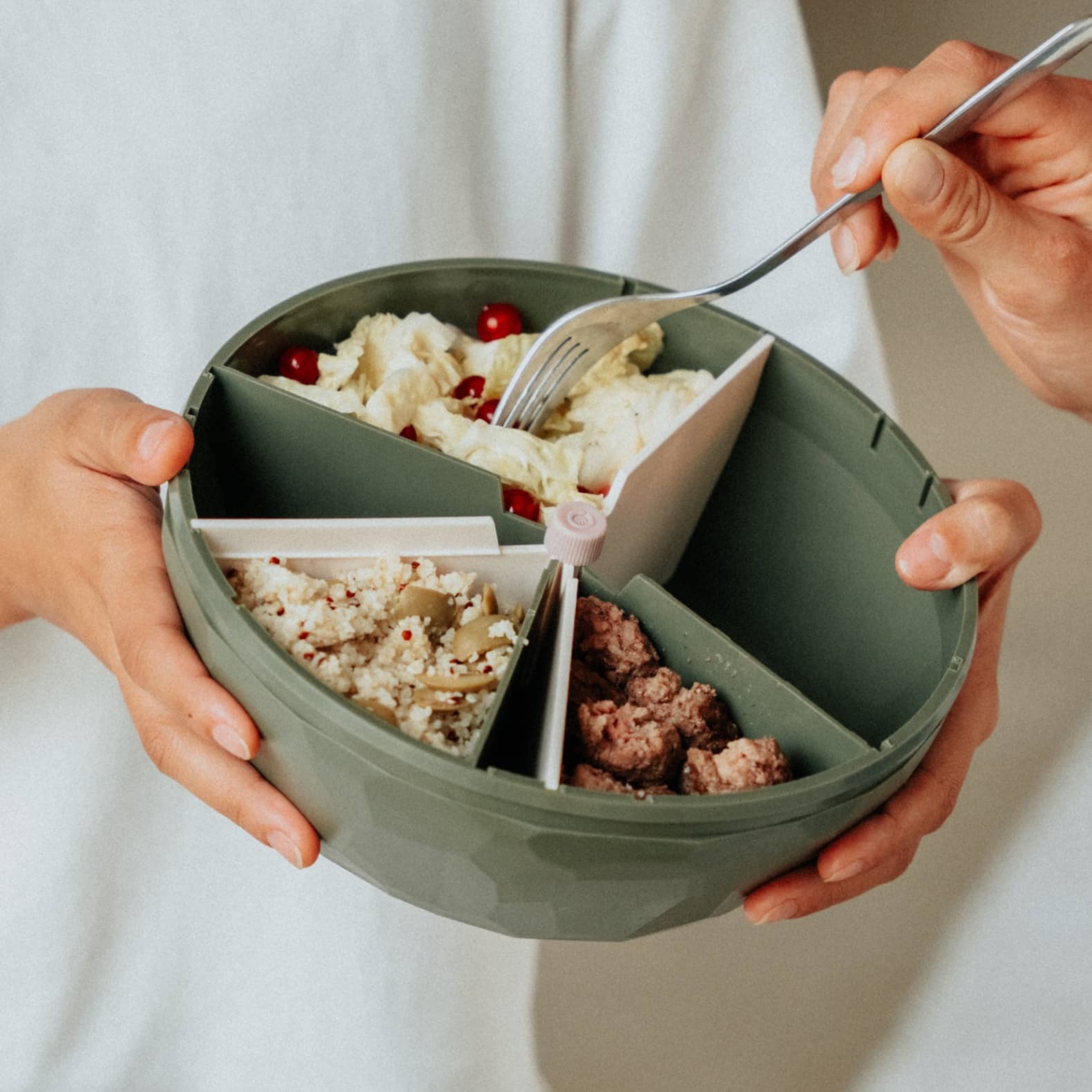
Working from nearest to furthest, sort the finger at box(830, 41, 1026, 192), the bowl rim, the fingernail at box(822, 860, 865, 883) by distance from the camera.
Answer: the bowl rim, the fingernail at box(822, 860, 865, 883), the finger at box(830, 41, 1026, 192)

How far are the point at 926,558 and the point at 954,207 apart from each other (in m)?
0.28

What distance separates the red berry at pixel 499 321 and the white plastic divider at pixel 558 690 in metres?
0.30

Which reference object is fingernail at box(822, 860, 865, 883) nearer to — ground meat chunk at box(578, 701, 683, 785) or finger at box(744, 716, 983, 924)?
finger at box(744, 716, 983, 924)

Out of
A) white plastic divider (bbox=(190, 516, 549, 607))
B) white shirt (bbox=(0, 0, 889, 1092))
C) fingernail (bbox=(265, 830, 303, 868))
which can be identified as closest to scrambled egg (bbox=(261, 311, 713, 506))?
white plastic divider (bbox=(190, 516, 549, 607))

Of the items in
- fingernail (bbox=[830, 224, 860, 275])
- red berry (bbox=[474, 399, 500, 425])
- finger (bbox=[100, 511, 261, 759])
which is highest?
fingernail (bbox=[830, 224, 860, 275])

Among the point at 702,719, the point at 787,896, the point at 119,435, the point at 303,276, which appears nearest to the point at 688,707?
the point at 702,719

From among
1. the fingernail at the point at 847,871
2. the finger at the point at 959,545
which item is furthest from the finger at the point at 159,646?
the finger at the point at 959,545

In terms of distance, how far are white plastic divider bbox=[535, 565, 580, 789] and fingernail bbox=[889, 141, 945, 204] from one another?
1.26 ft

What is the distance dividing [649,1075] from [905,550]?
965mm

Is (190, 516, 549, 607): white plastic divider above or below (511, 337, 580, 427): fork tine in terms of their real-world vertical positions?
below

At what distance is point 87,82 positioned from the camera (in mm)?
997

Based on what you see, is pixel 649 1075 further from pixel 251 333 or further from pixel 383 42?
pixel 383 42

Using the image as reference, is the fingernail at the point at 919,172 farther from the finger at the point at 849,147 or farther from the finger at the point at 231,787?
the finger at the point at 231,787

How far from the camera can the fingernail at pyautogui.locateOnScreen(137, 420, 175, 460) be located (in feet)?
2.58
